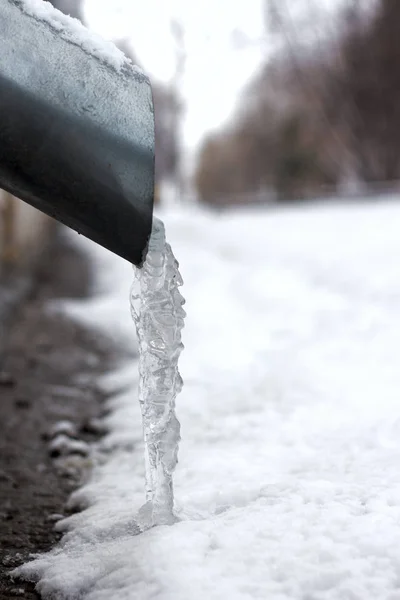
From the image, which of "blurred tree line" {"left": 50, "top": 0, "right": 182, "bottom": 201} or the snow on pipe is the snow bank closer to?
the snow on pipe

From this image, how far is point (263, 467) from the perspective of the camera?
6.21 ft

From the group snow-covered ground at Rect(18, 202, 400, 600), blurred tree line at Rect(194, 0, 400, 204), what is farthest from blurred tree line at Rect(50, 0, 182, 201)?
snow-covered ground at Rect(18, 202, 400, 600)

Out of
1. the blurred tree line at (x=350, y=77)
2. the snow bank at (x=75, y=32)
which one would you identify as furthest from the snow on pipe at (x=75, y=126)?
the blurred tree line at (x=350, y=77)

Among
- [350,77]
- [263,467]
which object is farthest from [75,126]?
[350,77]

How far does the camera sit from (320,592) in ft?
3.99

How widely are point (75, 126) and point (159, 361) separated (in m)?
0.54

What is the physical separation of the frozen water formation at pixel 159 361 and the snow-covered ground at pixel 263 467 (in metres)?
0.09

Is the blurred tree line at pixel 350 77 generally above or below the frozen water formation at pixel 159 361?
above

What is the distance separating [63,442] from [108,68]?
1.47 metres

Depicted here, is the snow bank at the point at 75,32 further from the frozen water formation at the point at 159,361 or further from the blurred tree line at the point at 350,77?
the blurred tree line at the point at 350,77

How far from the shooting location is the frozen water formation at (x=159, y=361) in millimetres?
1473

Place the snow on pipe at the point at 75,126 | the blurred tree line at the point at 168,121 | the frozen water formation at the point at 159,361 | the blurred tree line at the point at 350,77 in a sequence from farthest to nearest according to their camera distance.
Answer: the blurred tree line at the point at 168,121 → the blurred tree line at the point at 350,77 → the frozen water formation at the point at 159,361 → the snow on pipe at the point at 75,126

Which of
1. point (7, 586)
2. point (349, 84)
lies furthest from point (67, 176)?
point (349, 84)

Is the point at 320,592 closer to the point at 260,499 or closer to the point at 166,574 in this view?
the point at 166,574
